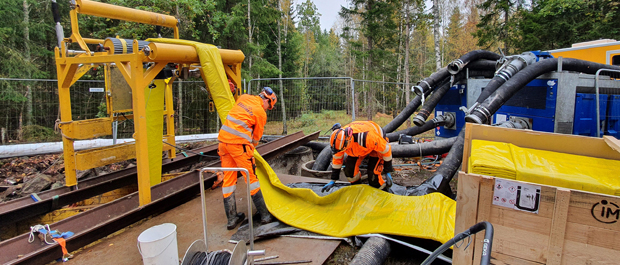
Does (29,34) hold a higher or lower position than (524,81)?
higher

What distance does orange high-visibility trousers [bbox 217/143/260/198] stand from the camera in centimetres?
384

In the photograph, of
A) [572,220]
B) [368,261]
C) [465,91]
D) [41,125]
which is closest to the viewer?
[572,220]

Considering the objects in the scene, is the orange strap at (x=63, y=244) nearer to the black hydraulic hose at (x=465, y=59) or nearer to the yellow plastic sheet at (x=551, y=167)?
the yellow plastic sheet at (x=551, y=167)

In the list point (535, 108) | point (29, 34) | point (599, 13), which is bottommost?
point (535, 108)

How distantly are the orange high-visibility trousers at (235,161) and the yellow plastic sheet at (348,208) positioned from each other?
0.35m

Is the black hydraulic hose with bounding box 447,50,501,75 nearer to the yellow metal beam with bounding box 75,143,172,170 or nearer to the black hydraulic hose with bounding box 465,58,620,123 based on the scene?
the black hydraulic hose with bounding box 465,58,620,123

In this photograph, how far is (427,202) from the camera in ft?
12.6

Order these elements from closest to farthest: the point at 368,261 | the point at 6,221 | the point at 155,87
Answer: the point at 368,261 → the point at 6,221 → the point at 155,87

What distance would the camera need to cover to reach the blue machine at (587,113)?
502 cm

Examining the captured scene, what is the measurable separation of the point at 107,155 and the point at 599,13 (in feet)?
58.8

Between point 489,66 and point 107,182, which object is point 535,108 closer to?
point 489,66

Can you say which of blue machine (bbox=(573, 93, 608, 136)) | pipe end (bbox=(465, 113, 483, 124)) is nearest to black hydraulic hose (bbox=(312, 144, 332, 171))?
pipe end (bbox=(465, 113, 483, 124))

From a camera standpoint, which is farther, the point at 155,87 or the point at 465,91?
the point at 465,91

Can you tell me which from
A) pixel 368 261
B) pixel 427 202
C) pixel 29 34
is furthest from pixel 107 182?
pixel 29 34
